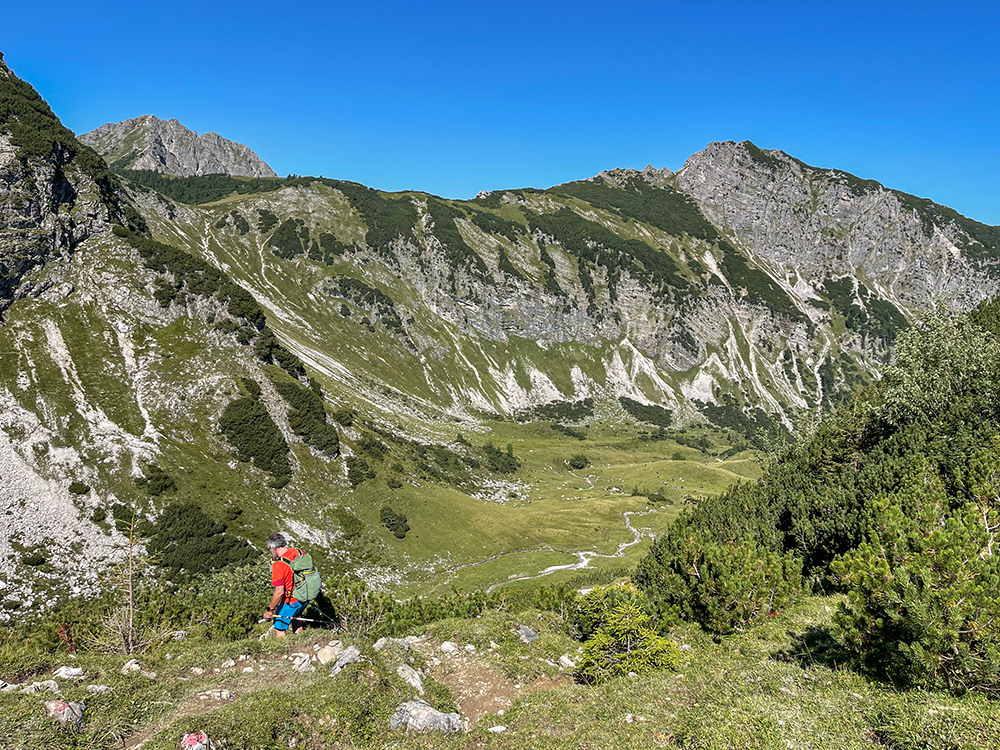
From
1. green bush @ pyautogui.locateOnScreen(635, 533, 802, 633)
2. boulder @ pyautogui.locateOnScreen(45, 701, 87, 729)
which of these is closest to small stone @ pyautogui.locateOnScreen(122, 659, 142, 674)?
boulder @ pyautogui.locateOnScreen(45, 701, 87, 729)

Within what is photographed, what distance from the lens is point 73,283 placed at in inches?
3342

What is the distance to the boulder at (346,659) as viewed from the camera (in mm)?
16094

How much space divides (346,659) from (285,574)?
3.50 m

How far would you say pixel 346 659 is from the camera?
1644 centimetres

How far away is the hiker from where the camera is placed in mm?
17531

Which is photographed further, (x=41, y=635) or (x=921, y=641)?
(x=41, y=635)

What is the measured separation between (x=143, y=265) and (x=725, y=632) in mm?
103130

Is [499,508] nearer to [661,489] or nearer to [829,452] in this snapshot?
[661,489]

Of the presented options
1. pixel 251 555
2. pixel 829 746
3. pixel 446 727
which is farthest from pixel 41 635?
pixel 251 555

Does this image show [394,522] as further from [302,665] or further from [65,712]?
[65,712]

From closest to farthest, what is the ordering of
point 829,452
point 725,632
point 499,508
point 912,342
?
point 725,632
point 829,452
point 912,342
point 499,508

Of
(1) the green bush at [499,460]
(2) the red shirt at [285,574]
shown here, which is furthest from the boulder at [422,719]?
(1) the green bush at [499,460]

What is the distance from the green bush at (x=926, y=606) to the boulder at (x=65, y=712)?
18712 mm

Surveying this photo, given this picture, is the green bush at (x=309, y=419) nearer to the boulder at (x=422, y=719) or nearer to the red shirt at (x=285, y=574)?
the red shirt at (x=285, y=574)
